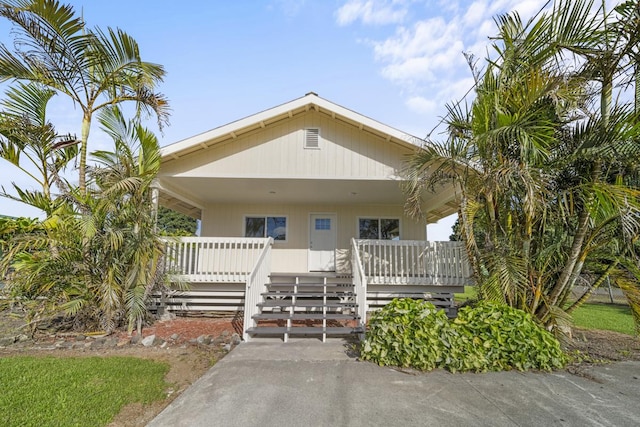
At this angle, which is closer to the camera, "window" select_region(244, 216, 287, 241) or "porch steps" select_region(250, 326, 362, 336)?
"porch steps" select_region(250, 326, 362, 336)

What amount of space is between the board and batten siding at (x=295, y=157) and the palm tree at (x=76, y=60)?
1752 millimetres

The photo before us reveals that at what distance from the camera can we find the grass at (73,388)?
274cm

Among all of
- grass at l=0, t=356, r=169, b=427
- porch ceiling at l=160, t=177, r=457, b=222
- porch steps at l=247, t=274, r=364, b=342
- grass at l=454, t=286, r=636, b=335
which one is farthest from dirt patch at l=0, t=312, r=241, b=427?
grass at l=454, t=286, r=636, b=335

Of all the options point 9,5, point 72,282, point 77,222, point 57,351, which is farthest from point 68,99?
point 57,351

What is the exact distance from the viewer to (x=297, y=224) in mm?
9875

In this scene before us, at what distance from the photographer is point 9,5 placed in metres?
5.13

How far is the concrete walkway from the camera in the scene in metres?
2.79

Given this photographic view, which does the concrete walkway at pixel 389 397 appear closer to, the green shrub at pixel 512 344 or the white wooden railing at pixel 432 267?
the green shrub at pixel 512 344

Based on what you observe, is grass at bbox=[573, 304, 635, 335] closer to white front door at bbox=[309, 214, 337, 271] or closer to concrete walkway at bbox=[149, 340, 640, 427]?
concrete walkway at bbox=[149, 340, 640, 427]

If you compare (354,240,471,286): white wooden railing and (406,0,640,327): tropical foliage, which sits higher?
(406,0,640,327): tropical foliage

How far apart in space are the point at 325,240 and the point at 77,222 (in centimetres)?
650

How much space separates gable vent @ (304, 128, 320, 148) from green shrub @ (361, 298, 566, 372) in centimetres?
477

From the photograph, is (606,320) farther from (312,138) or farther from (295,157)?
(295,157)

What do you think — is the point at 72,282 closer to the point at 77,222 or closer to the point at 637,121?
the point at 77,222
